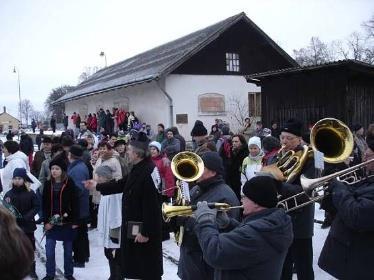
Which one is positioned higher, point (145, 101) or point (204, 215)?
point (145, 101)

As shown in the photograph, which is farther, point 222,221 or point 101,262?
point 101,262

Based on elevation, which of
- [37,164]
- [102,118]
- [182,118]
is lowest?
[37,164]

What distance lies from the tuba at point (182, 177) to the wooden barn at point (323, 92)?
9.77 meters

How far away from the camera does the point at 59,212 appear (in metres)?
5.65

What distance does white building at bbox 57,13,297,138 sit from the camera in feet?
65.9

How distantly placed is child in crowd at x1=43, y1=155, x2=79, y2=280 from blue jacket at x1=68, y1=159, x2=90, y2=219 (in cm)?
47

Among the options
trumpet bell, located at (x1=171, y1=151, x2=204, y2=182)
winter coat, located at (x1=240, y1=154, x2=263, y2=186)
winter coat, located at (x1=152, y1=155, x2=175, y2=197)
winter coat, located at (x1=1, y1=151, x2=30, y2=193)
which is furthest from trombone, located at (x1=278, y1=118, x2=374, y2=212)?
winter coat, located at (x1=1, y1=151, x2=30, y2=193)

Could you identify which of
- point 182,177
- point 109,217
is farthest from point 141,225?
point 109,217

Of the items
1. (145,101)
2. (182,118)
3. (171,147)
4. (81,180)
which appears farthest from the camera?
(145,101)

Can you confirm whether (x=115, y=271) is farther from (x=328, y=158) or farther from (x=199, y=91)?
(x=199, y=91)

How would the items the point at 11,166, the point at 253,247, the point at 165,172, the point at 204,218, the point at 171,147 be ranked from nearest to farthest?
the point at 253,247
the point at 204,218
the point at 11,166
the point at 165,172
the point at 171,147

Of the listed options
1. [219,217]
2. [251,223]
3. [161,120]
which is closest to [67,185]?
[219,217]

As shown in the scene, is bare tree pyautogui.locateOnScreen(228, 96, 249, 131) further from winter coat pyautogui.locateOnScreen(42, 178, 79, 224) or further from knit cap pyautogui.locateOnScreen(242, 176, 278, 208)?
knit cap pyautogui.locateOnScreen(242, 176, 278, 208)

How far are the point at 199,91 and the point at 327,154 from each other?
16.9 metres
